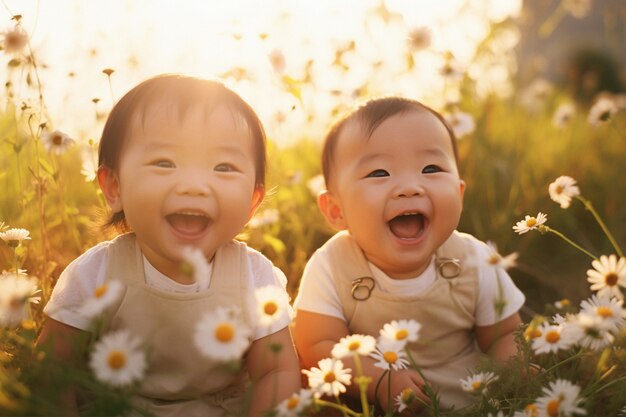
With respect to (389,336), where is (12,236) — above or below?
above

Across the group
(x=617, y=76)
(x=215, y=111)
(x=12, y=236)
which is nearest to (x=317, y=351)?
(x=215, y=111)

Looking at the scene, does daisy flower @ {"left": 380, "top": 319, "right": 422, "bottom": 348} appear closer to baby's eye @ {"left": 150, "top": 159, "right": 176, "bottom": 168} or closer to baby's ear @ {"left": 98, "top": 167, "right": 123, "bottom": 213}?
baby's eye @ {"left": 150, "top": 159, "right": 176, "bottom": 168}

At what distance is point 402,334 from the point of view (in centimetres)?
138

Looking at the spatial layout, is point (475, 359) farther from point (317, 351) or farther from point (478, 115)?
point (478, 115)

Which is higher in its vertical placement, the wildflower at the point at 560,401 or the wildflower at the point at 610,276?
the wildflower at the point at 610,276

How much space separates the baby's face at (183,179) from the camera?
154 centimetres

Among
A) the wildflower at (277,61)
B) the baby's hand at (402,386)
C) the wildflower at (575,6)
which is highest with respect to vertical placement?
the wildflower at (575,6)

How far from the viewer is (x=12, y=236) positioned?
1670 millimetres

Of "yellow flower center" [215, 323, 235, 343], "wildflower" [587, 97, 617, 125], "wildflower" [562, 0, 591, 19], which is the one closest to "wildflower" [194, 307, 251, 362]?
"yellow flower center" [215, 323, 235, 343]

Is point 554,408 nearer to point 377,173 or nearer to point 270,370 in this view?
point 270,370

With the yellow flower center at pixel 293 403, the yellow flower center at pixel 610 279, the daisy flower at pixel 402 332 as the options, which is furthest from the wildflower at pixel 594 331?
the yellow flower center at pixel 293 403

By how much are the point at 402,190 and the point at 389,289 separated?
30 cm

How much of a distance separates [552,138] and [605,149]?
0.31 meters

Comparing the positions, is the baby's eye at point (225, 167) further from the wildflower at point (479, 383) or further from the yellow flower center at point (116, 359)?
the wildflower at point (479, 383)
